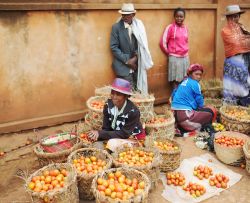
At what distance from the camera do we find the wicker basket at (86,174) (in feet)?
13.8

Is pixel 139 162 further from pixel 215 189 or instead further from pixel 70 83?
pixel 70 83

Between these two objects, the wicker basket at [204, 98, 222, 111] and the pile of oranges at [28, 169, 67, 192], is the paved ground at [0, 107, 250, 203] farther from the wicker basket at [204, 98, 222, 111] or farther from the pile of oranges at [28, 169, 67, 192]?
the wicker basket at [204, 98, 222, 111]

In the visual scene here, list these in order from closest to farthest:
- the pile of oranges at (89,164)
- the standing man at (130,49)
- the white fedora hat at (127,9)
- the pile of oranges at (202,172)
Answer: the pile of oranges at (89,164), the pile of oranges at (202,172), the white fedora hat at (127,9), the standing man at (130,49)

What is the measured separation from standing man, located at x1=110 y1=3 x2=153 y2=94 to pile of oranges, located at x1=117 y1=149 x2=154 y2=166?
8.83 ft

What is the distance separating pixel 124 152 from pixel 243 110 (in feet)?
10.8

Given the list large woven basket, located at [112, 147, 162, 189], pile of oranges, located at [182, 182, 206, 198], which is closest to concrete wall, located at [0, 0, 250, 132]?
large woven basket, located at [112, 147, 162, 189]

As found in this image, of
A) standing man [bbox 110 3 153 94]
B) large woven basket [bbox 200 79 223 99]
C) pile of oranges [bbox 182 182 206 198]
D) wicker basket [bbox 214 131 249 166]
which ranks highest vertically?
standing man [bbox 110 3 153 94]

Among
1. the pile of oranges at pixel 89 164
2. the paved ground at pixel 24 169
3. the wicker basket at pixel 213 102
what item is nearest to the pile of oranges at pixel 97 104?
the paved ground at pixel 24 169

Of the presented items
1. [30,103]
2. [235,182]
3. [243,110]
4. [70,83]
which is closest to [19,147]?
[30,103]

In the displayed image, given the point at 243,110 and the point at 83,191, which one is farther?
the point at 243,110

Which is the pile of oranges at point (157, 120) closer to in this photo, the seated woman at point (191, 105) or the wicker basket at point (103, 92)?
the seated woman at point (191, 105)

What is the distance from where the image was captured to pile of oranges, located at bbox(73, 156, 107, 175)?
4.33 meters

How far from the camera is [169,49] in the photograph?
8148 mm

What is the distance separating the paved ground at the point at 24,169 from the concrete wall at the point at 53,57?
0.85 ft
